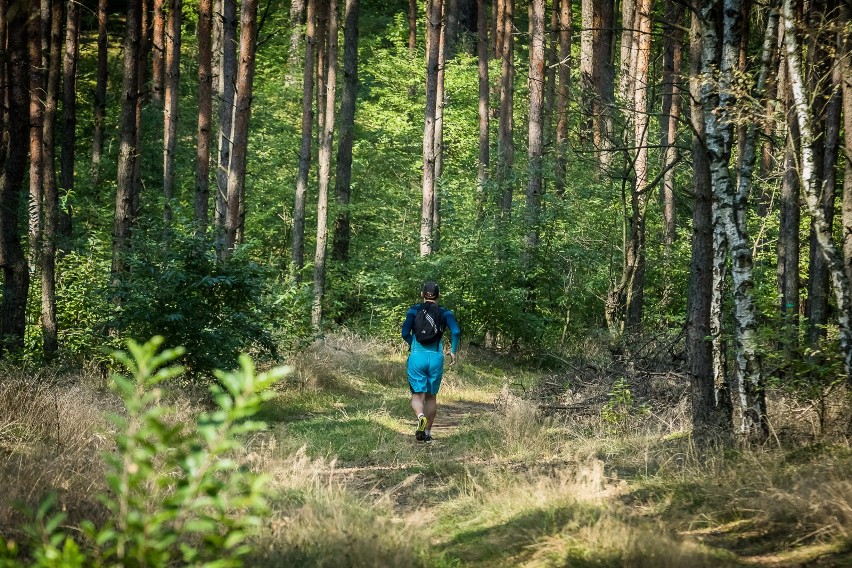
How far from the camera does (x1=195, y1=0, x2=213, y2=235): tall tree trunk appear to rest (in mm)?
19453

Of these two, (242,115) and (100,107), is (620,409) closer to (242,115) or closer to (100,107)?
(242,115)

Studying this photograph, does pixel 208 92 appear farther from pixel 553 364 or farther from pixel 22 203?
pixel 553 364

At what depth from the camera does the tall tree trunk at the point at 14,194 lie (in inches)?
501

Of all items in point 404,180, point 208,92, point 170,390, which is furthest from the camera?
point 404,180

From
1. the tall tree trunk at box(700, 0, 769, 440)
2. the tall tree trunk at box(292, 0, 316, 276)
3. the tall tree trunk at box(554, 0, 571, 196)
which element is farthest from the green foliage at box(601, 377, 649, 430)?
the tall tree trunk at box(292, 0, 316, 276)

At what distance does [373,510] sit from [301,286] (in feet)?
37.2

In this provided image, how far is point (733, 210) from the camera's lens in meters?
8.55

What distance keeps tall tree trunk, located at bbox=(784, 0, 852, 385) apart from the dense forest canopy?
2 centimetres

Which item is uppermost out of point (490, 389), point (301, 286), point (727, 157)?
point (727, 157)

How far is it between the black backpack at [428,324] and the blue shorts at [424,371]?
0.17 m

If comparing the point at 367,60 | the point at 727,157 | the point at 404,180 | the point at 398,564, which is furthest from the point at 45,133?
the point at 367,60

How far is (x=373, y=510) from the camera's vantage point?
677 centimetres

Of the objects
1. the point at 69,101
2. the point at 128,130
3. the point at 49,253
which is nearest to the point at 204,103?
the point at 128,130

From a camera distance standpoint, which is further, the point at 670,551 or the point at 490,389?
the point at 490,389
